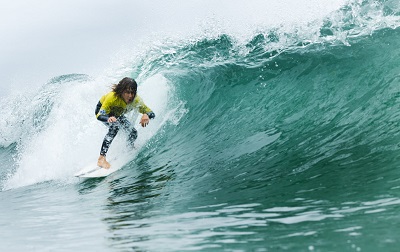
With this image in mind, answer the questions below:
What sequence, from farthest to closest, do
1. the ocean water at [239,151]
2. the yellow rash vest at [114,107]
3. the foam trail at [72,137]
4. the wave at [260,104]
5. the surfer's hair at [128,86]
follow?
the foam trail at [72,137], the yellow rash vest at [114,107], the surfer's hair at [128,86], the wave at [260,104], the ocean water at [239,151]

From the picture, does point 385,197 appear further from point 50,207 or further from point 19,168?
point 19,168

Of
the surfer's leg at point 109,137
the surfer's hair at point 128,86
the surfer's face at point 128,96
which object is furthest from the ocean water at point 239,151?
the surfer's hair at point 128,86

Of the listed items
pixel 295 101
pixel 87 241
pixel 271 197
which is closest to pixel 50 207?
pixel 87 241

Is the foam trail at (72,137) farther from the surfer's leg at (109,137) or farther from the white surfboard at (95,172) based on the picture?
the surfer's leg at (109,137)

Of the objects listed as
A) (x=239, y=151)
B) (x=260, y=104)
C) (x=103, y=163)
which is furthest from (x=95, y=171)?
(x=260, y=104)

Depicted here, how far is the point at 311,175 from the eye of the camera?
16.5 feet

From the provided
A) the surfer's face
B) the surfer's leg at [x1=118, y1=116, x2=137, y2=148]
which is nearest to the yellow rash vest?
the surfer's leg at [x1=118, y1=116, x2=137, y2=148]

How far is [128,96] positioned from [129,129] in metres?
1.05

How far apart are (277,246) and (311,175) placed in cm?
219

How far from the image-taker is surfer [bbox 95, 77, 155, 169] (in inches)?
290

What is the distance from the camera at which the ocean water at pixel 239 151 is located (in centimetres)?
358

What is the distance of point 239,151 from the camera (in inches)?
271

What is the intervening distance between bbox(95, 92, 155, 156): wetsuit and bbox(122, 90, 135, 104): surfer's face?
28 centimetres

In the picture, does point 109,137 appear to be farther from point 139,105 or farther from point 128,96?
point 128,96
